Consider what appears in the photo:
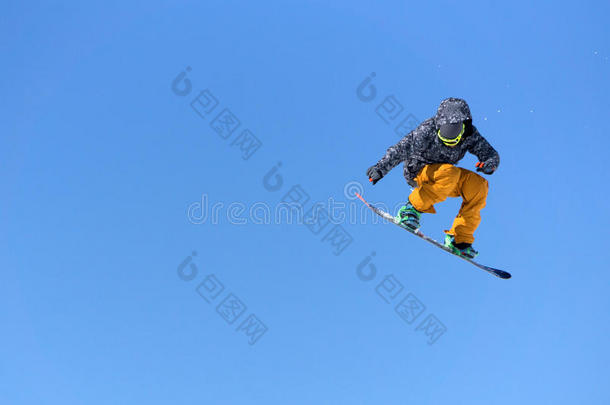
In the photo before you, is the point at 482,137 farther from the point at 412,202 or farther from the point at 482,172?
the point at 412,202

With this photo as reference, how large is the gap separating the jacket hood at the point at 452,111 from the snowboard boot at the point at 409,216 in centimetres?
232

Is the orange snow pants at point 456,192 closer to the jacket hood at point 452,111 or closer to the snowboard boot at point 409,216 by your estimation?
the snowboard boot at point 409,216

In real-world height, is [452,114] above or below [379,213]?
above

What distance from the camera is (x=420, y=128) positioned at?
467 inches

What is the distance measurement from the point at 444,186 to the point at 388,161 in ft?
4.23

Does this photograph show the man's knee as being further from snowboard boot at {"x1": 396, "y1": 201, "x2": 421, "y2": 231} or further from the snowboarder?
snowboard boot at {"x1": 396, "y1": 201, "x2": 421, "y2": 231}

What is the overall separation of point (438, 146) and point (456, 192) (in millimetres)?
1191

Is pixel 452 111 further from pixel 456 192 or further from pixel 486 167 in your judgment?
pixel 456 192

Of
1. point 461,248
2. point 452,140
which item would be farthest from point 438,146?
point 461,248

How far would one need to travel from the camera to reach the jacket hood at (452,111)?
36.2 feet

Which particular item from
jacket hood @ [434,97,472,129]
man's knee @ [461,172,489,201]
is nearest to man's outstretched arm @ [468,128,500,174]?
man's knee @ [461,172,489,201]

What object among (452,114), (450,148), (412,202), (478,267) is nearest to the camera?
(452,114)

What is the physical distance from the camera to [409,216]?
1295 cm

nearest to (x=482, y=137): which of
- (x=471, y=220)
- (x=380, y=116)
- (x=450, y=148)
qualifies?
(x=450, y=148)
